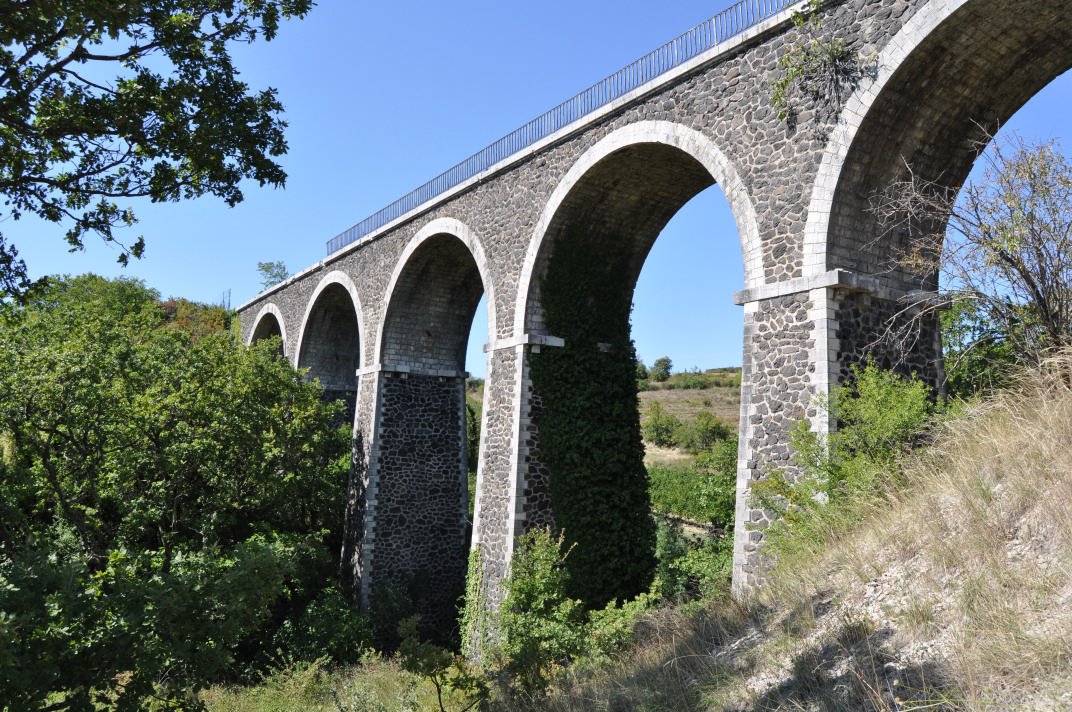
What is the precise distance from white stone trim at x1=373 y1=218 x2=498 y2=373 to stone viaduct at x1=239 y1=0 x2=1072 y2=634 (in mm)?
54

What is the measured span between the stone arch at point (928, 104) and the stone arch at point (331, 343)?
16100 millimetres

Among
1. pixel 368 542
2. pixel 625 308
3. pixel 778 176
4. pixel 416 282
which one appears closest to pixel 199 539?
pixel 368 542

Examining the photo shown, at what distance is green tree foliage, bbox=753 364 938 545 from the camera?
21.7 feet

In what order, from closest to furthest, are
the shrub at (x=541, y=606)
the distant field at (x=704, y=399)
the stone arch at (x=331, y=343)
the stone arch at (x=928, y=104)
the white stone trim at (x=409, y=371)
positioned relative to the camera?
the stone arch at (x=928, y=104) → the shrub at (x=541, y=606) → the white stone trim at (x=409, y=371) → the stone arch at (x=331, y=343) → the distant field at (x=704, y=399)

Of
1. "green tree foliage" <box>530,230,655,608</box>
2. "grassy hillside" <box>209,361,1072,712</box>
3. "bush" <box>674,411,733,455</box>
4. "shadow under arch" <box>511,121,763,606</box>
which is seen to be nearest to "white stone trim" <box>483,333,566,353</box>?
"shadow under arch" <box>511,121,763,606</box>

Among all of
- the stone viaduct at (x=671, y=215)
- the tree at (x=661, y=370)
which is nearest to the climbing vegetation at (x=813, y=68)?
the stone viaduct at (x=671, y=215)

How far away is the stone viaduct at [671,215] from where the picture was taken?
7848 millimetres

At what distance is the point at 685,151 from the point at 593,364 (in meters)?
4.23

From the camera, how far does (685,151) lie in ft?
32.5

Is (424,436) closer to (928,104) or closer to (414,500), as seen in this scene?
(414,500)

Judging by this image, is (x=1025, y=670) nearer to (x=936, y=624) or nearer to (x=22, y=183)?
(x=936, y=624)

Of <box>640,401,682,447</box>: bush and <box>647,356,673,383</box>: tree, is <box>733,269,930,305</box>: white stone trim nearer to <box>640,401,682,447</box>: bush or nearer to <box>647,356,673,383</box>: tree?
<box>640,401,682,447</box>: bush

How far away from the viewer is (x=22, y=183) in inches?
201

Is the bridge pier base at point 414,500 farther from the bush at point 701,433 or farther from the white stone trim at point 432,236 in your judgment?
the bush at point 701,433
